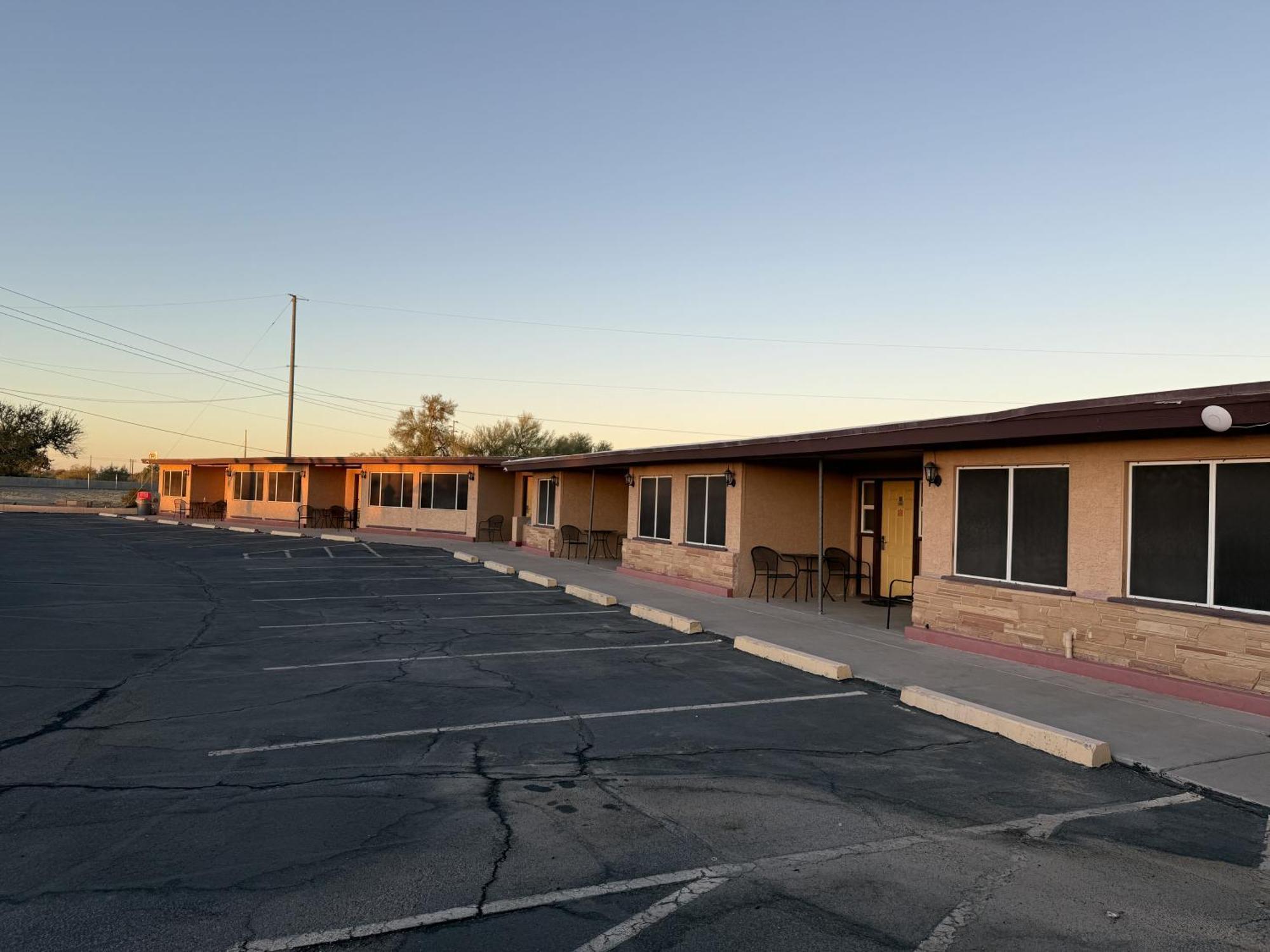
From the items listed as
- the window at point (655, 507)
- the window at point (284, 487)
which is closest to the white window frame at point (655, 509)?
the window at point (655, 507)

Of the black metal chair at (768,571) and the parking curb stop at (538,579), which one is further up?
the black metal chair at (768,571)

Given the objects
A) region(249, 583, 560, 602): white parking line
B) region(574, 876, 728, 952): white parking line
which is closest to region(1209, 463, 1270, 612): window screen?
region(574, 876, 728, 952): white parking line

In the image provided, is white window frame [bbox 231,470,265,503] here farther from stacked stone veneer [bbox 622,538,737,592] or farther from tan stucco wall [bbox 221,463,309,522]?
stacked stone veneer [bbox 622,538,737,592]

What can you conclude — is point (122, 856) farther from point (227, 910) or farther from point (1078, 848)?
point (1078, 848)

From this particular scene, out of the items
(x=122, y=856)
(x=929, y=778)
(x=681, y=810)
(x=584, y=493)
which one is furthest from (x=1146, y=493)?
(x=584, y=493)

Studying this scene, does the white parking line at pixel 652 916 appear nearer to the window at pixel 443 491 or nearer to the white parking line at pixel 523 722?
the white parking line at pixel 523 722

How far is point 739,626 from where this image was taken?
1269 cm

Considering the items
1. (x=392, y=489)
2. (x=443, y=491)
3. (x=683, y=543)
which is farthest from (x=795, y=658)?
(x=392, y=489)

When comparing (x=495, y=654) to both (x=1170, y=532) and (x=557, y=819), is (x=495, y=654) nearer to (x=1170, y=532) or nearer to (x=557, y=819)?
(x=557, y=819)

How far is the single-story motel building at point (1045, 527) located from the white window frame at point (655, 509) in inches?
34.3

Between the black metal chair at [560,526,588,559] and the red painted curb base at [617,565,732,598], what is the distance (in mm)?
3732

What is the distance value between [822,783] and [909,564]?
10379mm

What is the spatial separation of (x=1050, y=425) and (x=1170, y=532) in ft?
5.20

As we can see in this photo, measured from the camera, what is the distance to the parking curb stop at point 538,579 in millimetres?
17922
